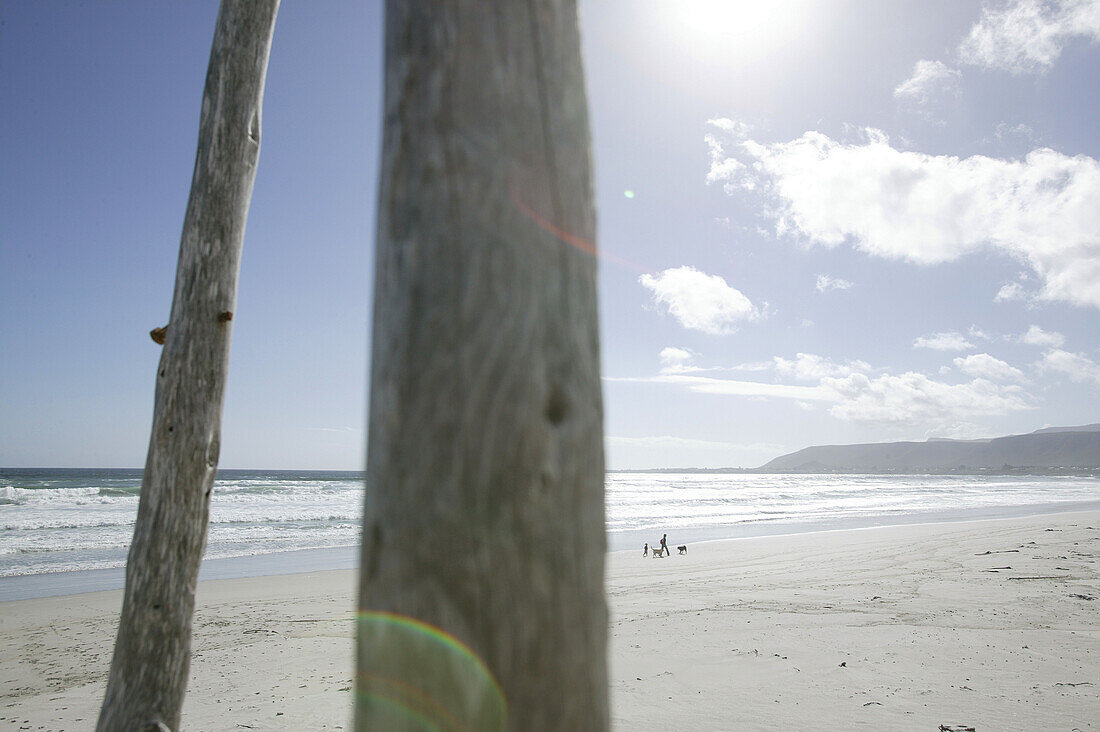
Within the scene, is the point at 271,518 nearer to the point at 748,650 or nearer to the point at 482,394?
the point at 748,650

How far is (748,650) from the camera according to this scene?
213 inches

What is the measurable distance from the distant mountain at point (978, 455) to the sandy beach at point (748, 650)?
113 m

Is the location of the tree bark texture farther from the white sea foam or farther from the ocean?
the white sea foam

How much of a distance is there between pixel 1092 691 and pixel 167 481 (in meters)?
5.51

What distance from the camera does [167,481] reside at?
7.42 feet

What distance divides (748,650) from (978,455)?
154601 millimetres

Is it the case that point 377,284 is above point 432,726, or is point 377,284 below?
above

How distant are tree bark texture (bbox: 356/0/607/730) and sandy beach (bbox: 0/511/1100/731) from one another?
11.9 feet

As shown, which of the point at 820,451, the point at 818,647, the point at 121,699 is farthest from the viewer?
the point at 820,451

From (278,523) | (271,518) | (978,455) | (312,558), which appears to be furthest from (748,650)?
(978,455)

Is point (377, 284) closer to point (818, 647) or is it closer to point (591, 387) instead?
point (591, 387)

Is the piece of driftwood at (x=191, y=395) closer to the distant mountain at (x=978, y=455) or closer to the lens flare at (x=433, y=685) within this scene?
the lens flare at (x=433, y=685)

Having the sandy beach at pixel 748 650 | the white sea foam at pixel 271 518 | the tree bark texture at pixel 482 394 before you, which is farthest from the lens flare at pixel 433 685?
the white sea foam at pixel 271 518

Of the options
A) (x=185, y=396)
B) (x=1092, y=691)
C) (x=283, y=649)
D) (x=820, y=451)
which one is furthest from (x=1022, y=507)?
(x=820, y=451)
